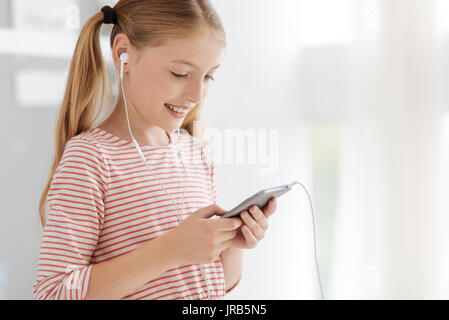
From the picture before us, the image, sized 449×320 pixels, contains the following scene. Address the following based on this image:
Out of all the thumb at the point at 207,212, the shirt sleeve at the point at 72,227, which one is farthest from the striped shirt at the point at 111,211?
the thumb at the point at 207,212

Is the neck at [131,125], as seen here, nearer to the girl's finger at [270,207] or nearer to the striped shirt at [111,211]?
the striped shirt at [111,211]

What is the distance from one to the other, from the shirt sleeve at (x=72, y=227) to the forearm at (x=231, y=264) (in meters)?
0.28

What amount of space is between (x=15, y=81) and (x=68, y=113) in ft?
0.48

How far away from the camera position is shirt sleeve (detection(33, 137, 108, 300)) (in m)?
0.67

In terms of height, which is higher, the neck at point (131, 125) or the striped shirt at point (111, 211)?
the neck at point (131, 125)

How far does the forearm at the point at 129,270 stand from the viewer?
26.5 inches

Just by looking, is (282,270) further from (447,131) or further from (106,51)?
(106,51)

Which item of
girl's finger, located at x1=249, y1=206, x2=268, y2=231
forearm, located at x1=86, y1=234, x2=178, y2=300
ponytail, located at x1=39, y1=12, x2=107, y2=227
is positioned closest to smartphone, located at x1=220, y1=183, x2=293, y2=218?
girl's finger, located at x1=249, y1=206, x2=268, y2=231

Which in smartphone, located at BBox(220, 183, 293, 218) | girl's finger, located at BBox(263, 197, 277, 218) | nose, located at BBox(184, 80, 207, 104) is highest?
nose, located at BBox(184, 80, 207, 104)

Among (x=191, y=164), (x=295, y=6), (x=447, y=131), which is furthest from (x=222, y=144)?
(x=447, y=131)

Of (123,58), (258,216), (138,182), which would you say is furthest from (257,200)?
(123,58)

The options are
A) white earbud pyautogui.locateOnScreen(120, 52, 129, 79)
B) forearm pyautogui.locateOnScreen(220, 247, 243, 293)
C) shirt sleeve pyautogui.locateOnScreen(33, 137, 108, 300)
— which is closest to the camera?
shirt sleeve pyautogui.locateOnScreen(33, 137, 108, 300)

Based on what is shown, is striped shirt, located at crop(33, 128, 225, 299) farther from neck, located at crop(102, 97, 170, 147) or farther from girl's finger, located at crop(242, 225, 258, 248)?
girl's finger, located at crop(242, 225, 258, 248)

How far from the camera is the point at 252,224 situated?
0.73m
